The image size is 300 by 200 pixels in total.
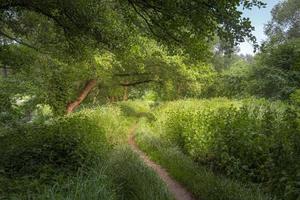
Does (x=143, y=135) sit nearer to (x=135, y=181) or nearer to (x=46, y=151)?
(x=46, y=151)

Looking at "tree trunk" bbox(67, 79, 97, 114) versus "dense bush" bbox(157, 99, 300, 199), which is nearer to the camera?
"dense bush" bbox(157, 99, 300, 199)

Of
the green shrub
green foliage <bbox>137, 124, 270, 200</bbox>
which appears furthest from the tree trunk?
the green shrub

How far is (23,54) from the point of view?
43.4 feet

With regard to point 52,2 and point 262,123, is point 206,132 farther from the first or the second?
point 52,2

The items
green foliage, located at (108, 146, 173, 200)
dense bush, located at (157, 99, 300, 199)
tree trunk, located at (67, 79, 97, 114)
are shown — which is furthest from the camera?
tree trunk, located at (67, 79, 97, 114)

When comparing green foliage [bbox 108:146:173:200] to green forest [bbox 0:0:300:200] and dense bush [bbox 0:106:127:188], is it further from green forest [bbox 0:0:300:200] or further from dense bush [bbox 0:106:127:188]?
dense bush [bbox 0:106:127:188]

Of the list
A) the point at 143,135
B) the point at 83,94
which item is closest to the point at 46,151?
the point at 143,135

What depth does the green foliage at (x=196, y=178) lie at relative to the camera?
644cm

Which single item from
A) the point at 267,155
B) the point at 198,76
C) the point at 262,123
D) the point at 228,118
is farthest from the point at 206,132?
the point at 198,76

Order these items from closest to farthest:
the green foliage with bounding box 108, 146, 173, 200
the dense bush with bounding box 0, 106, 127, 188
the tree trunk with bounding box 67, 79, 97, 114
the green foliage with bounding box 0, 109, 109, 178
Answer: the green foliage with bounding box 108, 146, 173, 200
the dense bush with bounding box 0, 106, 127, 188
the green foliage with bounding box 0, 109, 109, 178
the tree trunk with bounding box 67, 79, 97, 114

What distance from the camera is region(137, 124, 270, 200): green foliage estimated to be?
6441 millimetres

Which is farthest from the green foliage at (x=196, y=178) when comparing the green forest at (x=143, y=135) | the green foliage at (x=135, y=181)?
the green foliage at (x=135, y=181)

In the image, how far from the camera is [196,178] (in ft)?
26.3

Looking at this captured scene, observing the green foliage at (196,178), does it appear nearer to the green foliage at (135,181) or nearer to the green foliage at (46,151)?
the green foliage at (135,181)
